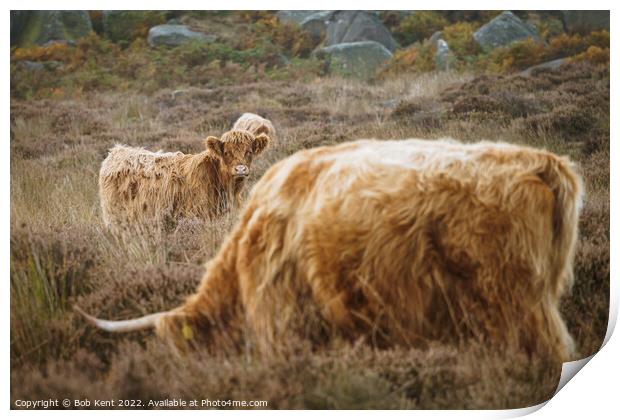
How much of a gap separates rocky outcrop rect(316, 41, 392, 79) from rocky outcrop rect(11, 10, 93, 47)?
5.30 ft

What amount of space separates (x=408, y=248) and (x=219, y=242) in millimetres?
1399

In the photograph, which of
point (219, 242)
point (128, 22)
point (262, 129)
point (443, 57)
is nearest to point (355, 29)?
point (443, 57)

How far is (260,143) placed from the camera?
182 inches

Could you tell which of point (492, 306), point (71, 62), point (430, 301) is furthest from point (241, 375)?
point (71, 62)

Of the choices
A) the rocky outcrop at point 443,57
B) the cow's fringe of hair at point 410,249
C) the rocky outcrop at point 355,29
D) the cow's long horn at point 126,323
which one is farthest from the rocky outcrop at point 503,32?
the cow's long horn at point 126,323

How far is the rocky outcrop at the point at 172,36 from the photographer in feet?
14.3

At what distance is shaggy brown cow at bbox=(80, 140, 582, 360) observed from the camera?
3117 mm

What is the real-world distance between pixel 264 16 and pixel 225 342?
211 centimetres

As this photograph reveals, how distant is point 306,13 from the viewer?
14.1 ft

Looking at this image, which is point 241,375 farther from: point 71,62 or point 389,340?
point 71,62

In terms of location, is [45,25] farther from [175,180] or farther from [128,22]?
[175,180]

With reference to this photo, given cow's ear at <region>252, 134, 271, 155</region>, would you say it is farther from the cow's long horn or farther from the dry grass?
the cow's long horn

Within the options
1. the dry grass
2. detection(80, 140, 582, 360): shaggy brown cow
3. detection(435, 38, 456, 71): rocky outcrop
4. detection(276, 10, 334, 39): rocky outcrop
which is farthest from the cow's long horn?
detection(435, 38, 456, 71): rocky outcrop

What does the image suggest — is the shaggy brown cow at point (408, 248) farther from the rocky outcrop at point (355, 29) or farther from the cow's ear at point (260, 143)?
the rocky outcrop at point (355, 29)
